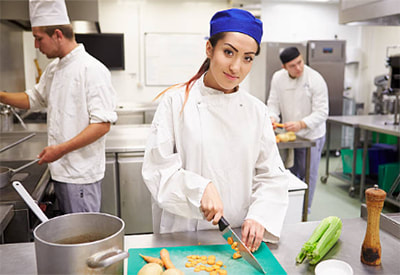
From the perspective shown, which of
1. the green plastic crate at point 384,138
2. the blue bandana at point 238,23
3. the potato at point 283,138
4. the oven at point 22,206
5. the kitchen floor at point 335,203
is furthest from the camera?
the green plastic crate at point 384,138

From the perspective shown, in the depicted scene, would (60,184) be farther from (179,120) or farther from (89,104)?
(179,120)

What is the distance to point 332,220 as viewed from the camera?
1.07 metres

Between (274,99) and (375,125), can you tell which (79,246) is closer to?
(274,99)

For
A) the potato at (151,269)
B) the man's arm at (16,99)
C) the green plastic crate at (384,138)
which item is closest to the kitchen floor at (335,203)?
the green plastic crate at (384,138)

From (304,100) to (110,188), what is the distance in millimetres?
1952

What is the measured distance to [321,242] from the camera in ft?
3.20

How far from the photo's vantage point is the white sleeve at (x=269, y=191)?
1.09 meters

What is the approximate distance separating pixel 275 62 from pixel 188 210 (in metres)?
4.72

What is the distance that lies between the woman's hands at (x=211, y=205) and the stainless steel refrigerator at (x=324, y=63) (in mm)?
4643

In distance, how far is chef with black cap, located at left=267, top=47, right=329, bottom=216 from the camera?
3.22 metres

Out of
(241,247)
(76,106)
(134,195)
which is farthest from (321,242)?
(134,195)

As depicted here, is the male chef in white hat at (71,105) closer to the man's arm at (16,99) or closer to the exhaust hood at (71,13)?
the man's arm at (16,99)

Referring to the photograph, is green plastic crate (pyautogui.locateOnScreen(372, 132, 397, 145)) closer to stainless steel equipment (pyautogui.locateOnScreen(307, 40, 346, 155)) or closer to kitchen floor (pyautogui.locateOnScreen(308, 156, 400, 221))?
kitchen floor (pyautogui.locateOnScreen(308, 156, 400, 221))

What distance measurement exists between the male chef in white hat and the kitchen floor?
87.0 inches
